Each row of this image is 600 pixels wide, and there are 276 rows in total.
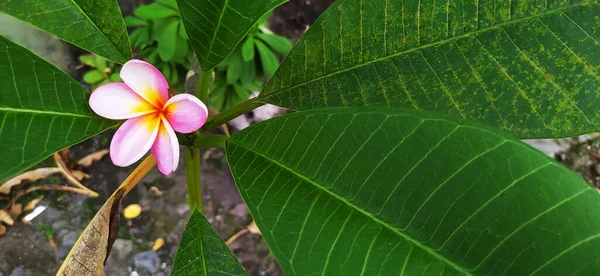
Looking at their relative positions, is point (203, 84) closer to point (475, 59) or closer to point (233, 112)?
point (233, 112)

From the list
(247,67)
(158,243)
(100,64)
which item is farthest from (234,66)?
(158,243)

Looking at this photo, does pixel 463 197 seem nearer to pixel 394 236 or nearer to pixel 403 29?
pixel 394 236

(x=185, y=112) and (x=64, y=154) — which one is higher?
(x=64, y=154)

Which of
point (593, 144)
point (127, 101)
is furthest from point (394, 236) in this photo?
point (593, 144)

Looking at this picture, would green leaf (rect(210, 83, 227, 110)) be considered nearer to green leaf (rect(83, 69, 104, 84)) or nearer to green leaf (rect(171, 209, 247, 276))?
green leaf (rect(83, 69, 104, 84))

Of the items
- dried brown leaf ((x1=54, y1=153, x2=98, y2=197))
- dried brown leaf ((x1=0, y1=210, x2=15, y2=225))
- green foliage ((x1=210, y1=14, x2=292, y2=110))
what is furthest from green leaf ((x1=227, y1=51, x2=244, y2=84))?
dried brown leaf ((x1=0, y1=210, x2=15, y2=225))

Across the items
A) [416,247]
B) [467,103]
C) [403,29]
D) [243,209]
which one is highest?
[243,209]
